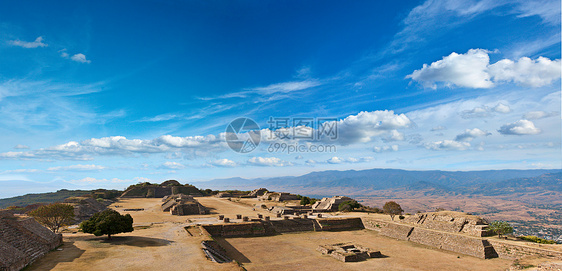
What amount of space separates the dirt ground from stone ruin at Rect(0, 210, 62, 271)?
A: 0.86 metres

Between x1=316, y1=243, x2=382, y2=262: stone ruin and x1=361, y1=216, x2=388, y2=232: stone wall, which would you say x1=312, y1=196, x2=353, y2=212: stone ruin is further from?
x1=316, y1=243, x2=382, y2=262: stone ruin

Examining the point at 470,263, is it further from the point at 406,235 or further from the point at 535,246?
the point at 406,235

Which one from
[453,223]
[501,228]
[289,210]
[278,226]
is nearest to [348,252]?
[278,226]

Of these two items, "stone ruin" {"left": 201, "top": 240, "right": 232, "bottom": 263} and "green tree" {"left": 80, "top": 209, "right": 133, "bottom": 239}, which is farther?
"green tree" {"left": 80, "top": 209, "right": 133, "bottom": 239}

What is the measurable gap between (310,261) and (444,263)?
14014 millimetres

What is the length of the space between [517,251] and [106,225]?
141ft

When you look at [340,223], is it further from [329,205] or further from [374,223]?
[329,205]

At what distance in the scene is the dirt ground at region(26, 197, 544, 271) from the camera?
2231cm

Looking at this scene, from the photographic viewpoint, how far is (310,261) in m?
30.2

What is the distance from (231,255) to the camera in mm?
31812

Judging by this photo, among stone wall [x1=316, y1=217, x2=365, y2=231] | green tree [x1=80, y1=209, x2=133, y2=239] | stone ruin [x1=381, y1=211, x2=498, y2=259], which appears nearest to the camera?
green tree [x1=80, y1=209, x2=133, y2=239]

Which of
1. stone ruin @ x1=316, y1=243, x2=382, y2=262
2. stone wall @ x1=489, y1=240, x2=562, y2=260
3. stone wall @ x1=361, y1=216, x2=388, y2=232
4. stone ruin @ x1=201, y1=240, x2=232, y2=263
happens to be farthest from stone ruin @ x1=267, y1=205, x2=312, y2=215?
stone wall @ x1=489, y1=240, x2=562, y2=260

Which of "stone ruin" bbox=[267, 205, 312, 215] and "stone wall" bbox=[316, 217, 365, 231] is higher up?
"stone ruin" bbox=[267, 205, 312, 215]

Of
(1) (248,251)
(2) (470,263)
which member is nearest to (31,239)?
(1) (248,251)
